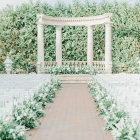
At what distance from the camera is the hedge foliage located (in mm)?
24016

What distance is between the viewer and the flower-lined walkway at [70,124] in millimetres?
6977

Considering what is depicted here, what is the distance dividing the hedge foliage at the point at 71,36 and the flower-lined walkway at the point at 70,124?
1268 centimetres

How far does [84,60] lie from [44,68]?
10.8 ft

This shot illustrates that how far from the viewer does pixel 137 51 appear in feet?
78.4

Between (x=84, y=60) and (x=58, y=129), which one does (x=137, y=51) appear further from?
(x=58, y=129)

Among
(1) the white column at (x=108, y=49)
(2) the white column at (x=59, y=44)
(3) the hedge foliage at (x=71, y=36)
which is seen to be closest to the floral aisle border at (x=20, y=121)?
(1) the white column at (x=108, y=49)

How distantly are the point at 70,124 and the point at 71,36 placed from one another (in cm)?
1664

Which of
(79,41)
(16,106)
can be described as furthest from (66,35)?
(16,106)

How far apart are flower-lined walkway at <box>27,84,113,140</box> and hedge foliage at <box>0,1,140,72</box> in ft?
41.6

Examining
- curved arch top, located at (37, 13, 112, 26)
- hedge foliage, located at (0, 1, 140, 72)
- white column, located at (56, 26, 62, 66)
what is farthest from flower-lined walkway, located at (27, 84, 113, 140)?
hedge foliage, located at (0, 1, 140, 72)

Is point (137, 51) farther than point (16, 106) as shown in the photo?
Yes

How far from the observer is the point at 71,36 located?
79.9ft

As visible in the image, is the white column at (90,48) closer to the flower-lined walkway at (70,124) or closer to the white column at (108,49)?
the white column at (108,49)

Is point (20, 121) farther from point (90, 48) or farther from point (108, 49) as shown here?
point (90, 48)
